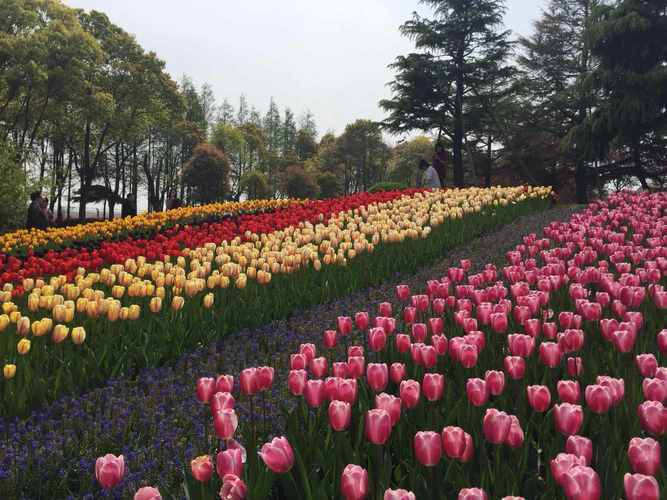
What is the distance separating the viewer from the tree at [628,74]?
23438 mm

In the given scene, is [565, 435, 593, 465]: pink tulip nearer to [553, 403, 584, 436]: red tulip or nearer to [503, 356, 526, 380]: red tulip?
[553, 403, 584, 436]: red tulip

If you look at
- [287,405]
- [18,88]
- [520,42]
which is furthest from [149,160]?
[287,405]

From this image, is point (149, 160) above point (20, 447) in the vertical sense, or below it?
above

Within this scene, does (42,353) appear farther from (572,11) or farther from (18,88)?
(572,11)

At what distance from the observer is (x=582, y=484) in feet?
5.24

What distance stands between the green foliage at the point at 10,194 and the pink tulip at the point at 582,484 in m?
23.3

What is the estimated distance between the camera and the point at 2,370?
398cm

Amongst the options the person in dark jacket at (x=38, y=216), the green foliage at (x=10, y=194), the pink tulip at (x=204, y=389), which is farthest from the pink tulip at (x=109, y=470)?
the green foliage at (x=10, y=194)

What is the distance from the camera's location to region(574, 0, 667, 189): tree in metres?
23.4

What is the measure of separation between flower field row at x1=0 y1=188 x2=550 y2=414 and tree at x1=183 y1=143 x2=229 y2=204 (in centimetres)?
3661

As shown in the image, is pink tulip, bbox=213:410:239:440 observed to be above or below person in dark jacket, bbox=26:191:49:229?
below

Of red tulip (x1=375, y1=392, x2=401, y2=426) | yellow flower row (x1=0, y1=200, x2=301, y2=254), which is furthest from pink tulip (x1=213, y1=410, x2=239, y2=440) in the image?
yellow flower row (x1=0, y1=200, x2=301, y2=254)

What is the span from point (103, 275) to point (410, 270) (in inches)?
161

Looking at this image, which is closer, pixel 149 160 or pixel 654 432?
pixel 654 432
